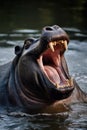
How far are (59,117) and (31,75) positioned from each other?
69 cm

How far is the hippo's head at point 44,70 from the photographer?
7.42m

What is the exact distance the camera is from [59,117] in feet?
26.1

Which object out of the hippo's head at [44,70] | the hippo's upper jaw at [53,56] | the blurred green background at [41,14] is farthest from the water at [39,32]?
the hippo's upper jaw at [53,56]

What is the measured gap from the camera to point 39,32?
A: 1526 centimetres

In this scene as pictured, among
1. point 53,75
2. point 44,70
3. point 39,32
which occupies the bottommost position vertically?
point 39,32

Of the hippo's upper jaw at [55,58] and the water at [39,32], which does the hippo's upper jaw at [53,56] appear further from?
the water at [39,32]

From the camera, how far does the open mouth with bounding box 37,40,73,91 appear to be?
754cm

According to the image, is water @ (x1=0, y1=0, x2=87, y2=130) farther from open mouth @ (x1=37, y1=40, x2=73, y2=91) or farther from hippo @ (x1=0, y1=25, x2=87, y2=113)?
open mouth @ (x1=37, y1=40, x2=73, y2=91)

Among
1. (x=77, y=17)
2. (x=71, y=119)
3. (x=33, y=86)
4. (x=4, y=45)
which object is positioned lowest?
(x=77, y=17)

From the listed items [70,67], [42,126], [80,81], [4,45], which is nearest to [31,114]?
[42,126]

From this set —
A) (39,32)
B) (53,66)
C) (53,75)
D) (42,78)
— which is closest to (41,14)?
(39,32)

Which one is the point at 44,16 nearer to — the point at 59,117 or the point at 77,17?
the point at 77,17

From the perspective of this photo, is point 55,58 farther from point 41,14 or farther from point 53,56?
point 41,14

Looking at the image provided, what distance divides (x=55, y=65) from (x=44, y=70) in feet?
0.76
